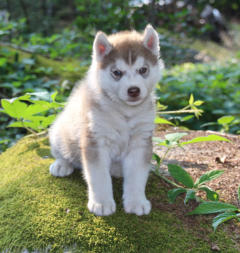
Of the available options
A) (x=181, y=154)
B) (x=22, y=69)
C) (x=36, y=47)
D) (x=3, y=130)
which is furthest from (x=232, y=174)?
(x=36, y=47)

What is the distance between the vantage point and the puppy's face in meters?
2.00

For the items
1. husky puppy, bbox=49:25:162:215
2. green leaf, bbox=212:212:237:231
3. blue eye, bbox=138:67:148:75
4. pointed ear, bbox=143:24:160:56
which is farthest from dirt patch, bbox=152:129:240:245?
pointed ear, bbox=143:24:160:56

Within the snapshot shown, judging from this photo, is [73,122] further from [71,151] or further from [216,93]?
[216,93]

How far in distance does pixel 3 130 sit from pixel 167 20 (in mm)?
3545

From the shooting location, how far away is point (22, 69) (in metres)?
4.92

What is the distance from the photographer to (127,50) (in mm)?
2045

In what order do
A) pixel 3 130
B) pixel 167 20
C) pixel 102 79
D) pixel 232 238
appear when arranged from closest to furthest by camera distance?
pixel 232 238 → pixel 102 79 → pixel 3 130 → pixel 167 20

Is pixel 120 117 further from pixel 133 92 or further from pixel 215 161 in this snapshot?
pixel 215 161

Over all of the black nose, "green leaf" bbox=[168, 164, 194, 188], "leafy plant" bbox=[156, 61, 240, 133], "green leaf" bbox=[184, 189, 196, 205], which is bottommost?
"leafy plant" bbox=[156, 61, 240, 133]

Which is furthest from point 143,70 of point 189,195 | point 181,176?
point 189,195

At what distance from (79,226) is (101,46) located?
1227mm

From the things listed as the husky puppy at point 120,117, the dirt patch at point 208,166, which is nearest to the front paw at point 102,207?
the husky puppy at point 120,117

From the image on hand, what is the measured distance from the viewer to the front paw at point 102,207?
199cm

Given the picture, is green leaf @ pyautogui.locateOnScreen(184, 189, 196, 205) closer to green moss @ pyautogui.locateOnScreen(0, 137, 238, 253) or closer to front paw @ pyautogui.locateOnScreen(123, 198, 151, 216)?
green moss @ pyautogui.locateOnScreen(0, 137, 238, 253)
